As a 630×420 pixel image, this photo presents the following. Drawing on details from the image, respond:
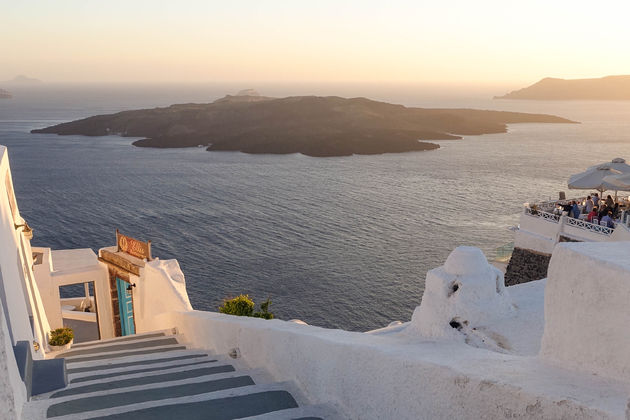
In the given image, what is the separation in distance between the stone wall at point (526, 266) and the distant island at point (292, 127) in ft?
238

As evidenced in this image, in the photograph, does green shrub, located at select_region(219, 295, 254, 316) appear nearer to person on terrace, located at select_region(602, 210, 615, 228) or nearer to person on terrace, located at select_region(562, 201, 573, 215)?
person on terrace, located at select_region(602, 210, 615, 228)

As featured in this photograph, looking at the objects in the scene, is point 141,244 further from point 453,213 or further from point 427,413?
point 453,213

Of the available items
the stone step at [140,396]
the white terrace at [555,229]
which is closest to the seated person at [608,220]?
the white terrace at [555,229]

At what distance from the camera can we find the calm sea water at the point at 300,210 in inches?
1417

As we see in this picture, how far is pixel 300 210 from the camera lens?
54750 millimetres

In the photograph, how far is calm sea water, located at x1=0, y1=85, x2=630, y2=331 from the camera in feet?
118

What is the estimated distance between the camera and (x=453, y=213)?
52.4m

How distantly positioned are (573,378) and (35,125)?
495ft

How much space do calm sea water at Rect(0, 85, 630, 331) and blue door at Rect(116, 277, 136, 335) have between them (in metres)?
13.9

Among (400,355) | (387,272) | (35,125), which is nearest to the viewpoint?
(400,355)

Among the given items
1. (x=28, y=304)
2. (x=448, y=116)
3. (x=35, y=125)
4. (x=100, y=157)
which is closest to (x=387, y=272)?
(x=28, y=304)

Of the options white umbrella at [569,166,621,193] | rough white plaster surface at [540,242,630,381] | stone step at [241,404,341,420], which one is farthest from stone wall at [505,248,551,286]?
rough white plaster surface at [540,242,630,381]

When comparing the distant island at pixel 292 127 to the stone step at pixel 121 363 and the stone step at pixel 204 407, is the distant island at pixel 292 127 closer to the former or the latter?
the stone step at pixel 121 363

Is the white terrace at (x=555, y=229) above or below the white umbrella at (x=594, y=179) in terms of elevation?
below
